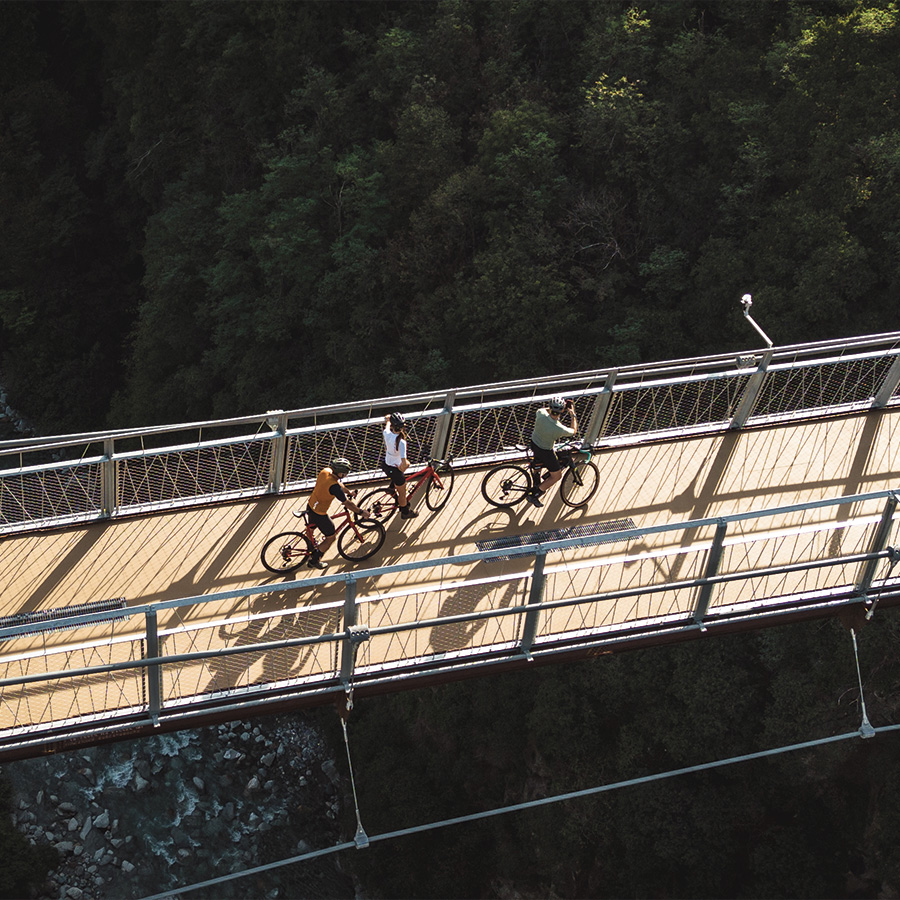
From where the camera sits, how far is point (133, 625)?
32.4 feet

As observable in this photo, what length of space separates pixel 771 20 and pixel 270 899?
70.6 feet

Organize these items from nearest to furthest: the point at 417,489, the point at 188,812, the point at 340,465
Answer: the point at 340,465 → the point at 417,489 → the point at 188,812

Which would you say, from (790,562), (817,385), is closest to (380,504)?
(790,562)

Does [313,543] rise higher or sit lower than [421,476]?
lower

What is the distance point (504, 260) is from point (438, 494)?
12045 millimetres

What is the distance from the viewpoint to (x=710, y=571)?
937cm

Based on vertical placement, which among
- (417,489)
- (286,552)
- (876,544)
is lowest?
(286,552)

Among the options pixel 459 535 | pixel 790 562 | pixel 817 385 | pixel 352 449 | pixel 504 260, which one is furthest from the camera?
pixel 504 260

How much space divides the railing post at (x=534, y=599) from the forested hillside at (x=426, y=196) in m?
12.2

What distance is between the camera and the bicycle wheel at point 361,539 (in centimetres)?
1073

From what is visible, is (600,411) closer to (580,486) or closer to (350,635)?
(580,486)

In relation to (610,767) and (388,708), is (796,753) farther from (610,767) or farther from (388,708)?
(388,708)

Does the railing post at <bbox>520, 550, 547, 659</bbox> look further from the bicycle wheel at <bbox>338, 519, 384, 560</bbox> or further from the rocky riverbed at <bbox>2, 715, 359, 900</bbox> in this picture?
the rocky riverbed at <bbox>2, 715, 359, 900</bbox>

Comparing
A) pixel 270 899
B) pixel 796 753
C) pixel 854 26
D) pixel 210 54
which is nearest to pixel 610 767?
pixel 796 753
